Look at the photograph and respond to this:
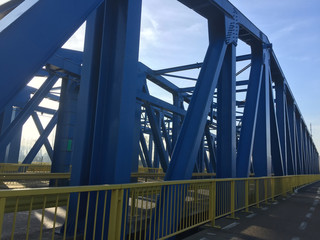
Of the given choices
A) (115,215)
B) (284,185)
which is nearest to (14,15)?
(115,215)

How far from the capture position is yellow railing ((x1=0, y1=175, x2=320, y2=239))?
3.12m

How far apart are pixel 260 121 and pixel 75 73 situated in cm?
847

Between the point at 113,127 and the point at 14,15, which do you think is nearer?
the point at 14,15

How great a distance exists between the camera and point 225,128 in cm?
771

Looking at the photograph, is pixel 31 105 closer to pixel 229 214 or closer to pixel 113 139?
pixel 113 139

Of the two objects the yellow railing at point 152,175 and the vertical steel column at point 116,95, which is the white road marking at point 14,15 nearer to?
the vertical steel column at point 116,95

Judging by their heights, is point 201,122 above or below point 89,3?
below

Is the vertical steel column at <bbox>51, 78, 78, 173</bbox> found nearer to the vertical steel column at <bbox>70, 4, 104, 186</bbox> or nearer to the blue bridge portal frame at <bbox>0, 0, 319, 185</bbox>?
the blue bridge portal frame at <bbox>0, 0, 319, 185</bbox>

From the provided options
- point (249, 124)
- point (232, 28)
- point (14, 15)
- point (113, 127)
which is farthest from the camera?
point (249, 124)

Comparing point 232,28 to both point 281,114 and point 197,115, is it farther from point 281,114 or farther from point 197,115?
point 281,114

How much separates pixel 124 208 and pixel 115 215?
63 cm

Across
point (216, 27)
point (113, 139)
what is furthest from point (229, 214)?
point (216, 27)

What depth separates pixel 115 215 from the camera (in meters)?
3.15

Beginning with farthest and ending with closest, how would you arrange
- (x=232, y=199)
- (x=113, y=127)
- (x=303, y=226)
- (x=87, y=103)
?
1. (x=232, y=199)
2. (x=303, y=226)
3. (x=87, y=103)
4. (x=113, y=127)
